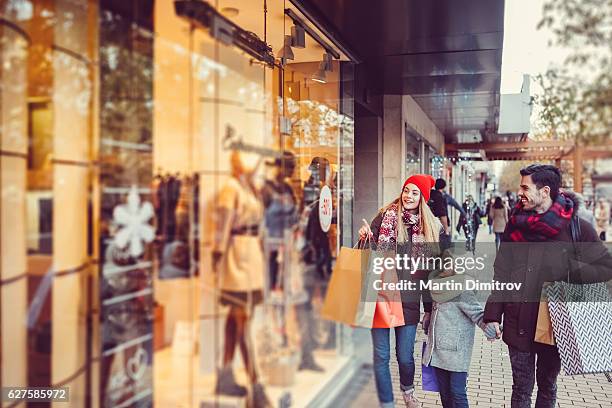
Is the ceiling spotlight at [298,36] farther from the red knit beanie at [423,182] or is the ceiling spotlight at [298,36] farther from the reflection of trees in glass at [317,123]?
the red knit beanie at [423,182]

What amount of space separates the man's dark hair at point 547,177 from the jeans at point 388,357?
44.5 inches

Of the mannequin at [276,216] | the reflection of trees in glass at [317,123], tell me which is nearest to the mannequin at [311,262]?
the mannequin at [276,216]

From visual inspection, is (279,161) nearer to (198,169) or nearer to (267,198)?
(267,198)

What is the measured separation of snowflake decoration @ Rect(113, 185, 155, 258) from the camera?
248cm

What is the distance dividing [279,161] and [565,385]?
3.17m

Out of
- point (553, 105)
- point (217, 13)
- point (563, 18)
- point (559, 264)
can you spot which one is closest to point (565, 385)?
point (559, 264)

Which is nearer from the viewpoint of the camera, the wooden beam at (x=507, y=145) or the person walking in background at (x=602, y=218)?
the person walking in background at (x=602, y=218)

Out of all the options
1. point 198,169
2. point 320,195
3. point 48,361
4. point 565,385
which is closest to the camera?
point 48,361

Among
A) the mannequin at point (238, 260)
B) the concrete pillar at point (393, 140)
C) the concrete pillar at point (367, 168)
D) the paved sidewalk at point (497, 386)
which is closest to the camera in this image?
the mannequin at point (238, 260)

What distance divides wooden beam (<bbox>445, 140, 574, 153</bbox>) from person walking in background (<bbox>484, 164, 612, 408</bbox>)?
16 centimetres

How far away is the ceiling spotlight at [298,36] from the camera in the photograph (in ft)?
14.9

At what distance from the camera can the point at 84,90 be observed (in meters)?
2.43

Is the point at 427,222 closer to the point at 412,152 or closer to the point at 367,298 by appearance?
the point at 367,298

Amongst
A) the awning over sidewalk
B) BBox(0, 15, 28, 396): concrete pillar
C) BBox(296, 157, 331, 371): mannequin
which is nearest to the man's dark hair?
the awning over sidewalk
